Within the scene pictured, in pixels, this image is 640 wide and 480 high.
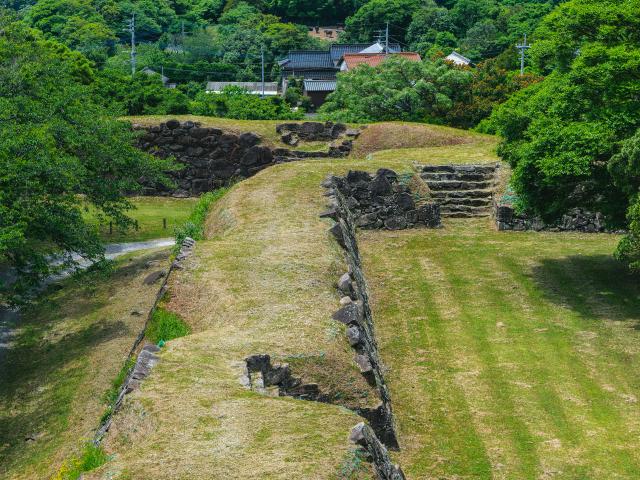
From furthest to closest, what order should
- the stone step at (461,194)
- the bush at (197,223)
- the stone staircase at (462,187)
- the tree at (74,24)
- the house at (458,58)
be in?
the tree at (74,24) < the house at (458,58) < the stone step at (461,194) < the stone staircase at (462,187) < the bush at (197,223)

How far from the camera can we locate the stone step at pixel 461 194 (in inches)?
1342

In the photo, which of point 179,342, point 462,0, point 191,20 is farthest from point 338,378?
point 191,20

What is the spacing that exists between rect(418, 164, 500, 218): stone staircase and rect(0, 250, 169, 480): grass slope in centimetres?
915

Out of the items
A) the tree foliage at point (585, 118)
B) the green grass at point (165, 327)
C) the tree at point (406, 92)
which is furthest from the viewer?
the tree at point (406, 92)

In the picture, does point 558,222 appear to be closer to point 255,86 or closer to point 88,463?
point 88,463

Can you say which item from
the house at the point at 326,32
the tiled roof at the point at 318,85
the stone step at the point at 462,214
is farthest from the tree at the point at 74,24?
the stone step at the point at 462,214

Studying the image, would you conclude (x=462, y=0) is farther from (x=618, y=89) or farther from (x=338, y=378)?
(x=338, y=378)

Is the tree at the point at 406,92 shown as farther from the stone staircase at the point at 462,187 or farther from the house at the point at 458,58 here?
the house at the point at 458,58

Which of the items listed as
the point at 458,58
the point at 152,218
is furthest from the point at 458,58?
the point at 152,218

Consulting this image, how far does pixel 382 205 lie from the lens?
32.8 metres

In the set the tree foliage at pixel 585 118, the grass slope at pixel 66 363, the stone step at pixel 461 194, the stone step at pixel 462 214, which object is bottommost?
the grass slope at pixel 66 363

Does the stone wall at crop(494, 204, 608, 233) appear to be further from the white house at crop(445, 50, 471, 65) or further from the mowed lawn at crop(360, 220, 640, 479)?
the white house at crop(445, 50, 471, 65)

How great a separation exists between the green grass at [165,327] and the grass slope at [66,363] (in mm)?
2312

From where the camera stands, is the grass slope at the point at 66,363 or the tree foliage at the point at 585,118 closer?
the grass slope at the point at 66,363
